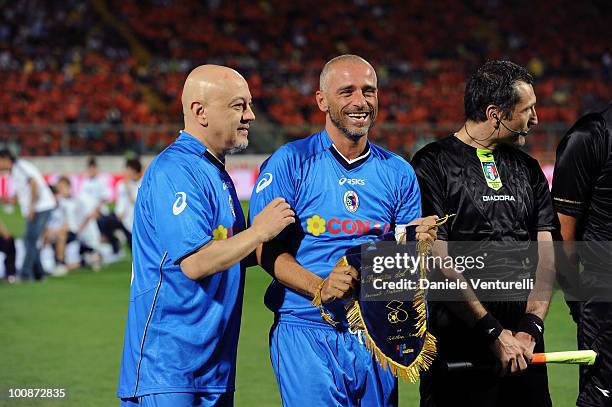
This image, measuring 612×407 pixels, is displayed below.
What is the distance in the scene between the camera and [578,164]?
4879mm

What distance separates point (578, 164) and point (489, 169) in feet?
1.64

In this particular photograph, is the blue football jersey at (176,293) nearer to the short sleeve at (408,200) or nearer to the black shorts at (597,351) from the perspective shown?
→ the short sleeve at (408,200)

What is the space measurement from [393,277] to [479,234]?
812 mm

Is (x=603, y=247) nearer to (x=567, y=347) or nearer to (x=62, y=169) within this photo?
(x=567, y=347)

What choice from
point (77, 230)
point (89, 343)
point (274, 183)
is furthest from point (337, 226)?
point (77, 230)

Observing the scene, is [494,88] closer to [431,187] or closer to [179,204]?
[431,187]

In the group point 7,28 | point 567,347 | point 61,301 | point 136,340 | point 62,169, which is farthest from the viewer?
point 7,28

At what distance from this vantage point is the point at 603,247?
4883 millimetres

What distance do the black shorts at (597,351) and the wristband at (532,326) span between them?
1.06 ft

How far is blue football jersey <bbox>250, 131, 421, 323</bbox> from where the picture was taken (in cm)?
430

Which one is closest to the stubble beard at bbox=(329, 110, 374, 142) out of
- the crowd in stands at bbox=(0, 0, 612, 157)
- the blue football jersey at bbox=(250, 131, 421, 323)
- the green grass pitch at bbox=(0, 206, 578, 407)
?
the blue football jersey at bbox=(250, 131, 421, 323)

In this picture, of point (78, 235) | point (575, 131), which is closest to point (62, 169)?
point (78, 235)

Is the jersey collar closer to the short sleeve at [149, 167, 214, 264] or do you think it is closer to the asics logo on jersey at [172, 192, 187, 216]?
the short sleeve at [149, 167, 214, 264]

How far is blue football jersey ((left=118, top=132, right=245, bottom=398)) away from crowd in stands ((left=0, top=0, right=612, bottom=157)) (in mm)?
20997
